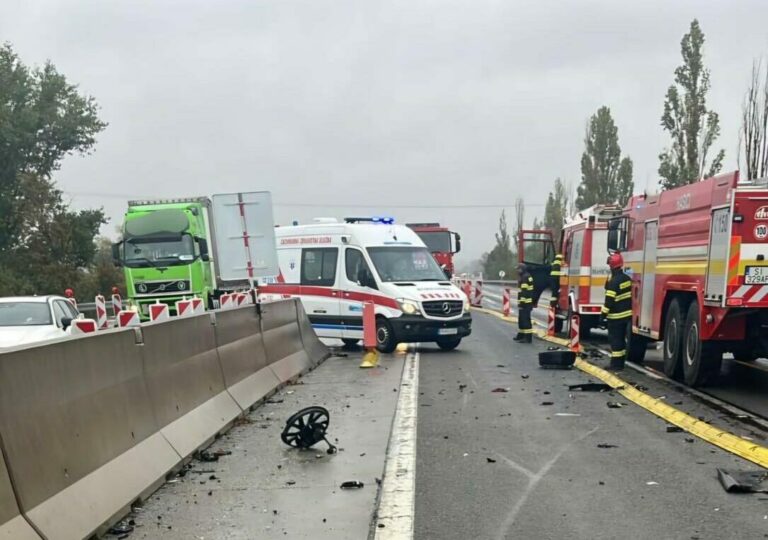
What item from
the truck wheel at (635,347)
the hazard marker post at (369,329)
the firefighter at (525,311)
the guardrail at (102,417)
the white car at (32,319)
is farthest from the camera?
the firefighter at (525,311)

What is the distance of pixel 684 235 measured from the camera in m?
11.1

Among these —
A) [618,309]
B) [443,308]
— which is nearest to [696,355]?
[618,309]

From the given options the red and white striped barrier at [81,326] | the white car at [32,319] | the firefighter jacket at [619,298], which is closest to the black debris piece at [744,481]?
the red and white striped barrier at [81,326]

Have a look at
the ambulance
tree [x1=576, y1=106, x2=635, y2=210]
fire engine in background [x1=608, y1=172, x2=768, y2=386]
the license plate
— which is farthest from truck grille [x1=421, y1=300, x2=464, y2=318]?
tree [x1=576, y1=106, x2=635, y2=210]

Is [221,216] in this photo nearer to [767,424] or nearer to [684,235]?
[684,235]

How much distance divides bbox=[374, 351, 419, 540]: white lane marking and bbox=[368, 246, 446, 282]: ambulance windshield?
6377 mm

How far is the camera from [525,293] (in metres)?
18.2

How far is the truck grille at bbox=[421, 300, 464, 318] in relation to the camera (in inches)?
589

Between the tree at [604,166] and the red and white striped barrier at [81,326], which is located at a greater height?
the tree at [604,166]

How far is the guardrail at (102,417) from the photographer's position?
162 inches

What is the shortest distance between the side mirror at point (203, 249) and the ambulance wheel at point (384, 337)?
6.66 m

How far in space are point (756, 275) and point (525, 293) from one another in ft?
29.4

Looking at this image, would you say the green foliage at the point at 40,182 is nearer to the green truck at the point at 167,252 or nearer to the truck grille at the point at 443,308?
the green truck at the point at 167,252

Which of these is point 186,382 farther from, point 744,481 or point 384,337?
point 384,337
